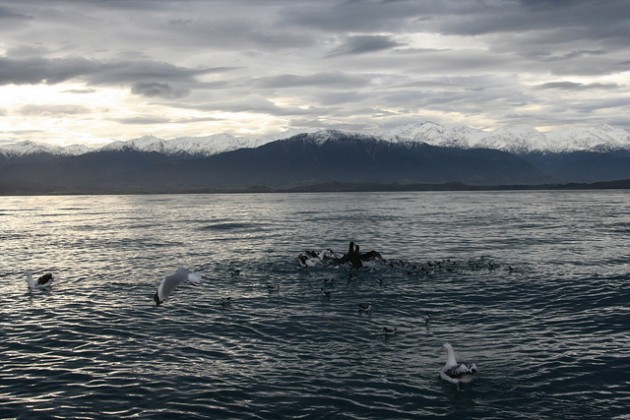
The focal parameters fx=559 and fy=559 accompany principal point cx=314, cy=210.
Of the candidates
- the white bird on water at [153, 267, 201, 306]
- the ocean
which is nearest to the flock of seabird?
the white bird on water at [153, 267, 201, 306]

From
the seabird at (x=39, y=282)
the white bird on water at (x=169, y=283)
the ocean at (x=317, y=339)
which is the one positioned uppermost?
the white bird on water at (x=169, y=283)

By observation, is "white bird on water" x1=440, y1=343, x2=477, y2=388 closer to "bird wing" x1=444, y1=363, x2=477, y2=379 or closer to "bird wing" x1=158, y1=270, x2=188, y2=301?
"bird wing" x1=444, y1=363, x2=477, y2=379

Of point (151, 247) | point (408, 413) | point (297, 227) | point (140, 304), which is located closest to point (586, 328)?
point (408, 413)

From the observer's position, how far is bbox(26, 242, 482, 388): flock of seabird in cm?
1711

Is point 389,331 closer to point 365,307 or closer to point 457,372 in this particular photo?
point 365,307

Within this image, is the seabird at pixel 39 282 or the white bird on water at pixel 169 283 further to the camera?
the seabird at pixel 39 282

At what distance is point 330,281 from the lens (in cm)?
3422

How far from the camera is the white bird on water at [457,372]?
17.0m

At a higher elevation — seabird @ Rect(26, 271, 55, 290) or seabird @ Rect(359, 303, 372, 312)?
seabird @ Rect(26, 271, 55, 290)

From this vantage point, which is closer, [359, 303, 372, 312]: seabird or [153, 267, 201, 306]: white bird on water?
[153, 267, 201, 306]: white bird on water

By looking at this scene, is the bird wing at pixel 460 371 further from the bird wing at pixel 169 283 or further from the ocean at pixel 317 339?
the bird wing at pixel 169 283

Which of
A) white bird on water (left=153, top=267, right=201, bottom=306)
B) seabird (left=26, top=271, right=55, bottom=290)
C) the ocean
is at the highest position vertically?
white bird on water (left=153, top=267, right=201, bottom=306)

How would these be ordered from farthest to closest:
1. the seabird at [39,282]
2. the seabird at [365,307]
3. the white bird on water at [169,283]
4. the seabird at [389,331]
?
the seabird at [39,282], the seabird at [365,307], the seabird at [389,331], the white bird on water at [169,283]

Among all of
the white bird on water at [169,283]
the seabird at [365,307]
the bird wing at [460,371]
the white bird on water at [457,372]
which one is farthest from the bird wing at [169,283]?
the seabird at [365,307]
